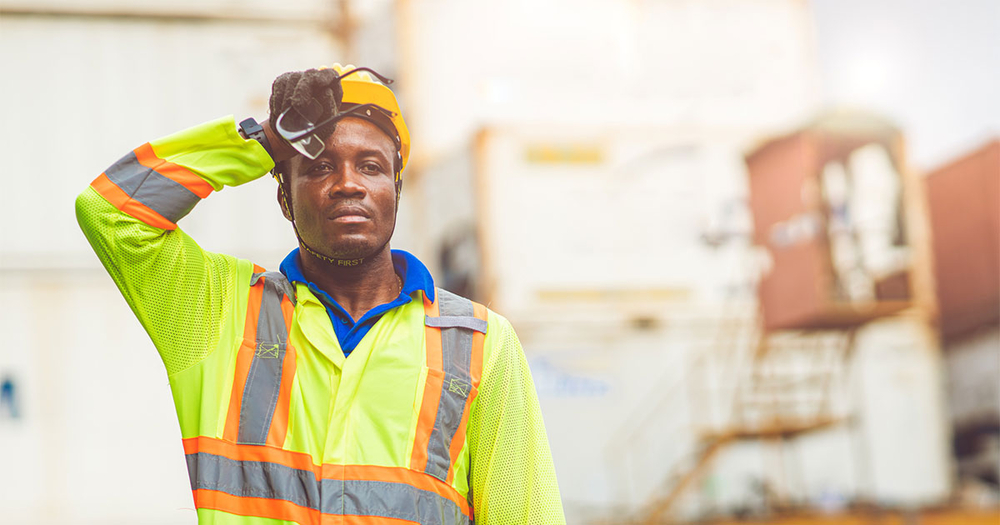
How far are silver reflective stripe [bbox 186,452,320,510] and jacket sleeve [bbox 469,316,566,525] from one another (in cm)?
36

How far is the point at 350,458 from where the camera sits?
206 cm

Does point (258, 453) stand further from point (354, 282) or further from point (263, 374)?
point (354, 282)

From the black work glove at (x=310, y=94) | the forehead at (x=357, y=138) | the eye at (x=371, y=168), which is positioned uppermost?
the black work glove at (x=310, y=94)

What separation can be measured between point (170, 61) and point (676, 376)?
9.44 metres

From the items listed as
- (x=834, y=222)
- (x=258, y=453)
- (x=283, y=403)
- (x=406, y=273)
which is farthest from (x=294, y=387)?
(x=834, y=222)

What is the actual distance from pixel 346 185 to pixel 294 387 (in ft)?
1.35

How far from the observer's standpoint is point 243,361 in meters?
2.16

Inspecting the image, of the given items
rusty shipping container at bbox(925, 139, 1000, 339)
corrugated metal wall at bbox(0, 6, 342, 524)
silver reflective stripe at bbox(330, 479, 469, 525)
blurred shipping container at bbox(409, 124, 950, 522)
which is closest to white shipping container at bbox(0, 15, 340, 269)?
corrugated metal wall at bbox(0, 6, 342, 524)

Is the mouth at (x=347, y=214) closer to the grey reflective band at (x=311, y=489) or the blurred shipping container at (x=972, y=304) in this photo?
the grey reflective band at (x=311, y=489)

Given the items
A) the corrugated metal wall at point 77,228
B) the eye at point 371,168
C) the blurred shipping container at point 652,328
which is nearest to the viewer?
the eye at point 371,168

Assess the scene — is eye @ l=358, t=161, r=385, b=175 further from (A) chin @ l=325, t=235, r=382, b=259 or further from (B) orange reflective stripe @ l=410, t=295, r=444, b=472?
(B) orange reflective stripe @ l=410, t=295, r=444, b=472

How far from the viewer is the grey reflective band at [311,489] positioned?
203 cm

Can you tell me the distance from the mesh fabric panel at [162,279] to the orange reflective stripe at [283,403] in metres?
0.15

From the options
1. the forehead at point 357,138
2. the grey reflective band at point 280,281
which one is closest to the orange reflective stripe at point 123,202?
the grey reflective band at point 280,281
